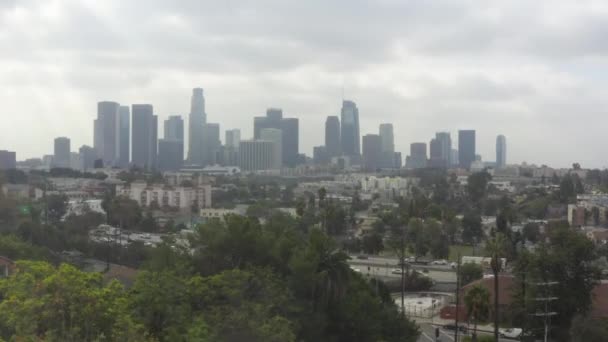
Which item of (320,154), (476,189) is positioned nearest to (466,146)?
(320,154)

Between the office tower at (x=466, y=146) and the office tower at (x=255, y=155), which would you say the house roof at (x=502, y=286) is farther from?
the office tower at (x=466, y=146)

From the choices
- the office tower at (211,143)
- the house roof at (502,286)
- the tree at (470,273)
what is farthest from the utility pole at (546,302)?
the office tower at (211,143)

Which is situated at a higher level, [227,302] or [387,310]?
[227,302]

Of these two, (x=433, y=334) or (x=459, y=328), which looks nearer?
(x=433, y=334)

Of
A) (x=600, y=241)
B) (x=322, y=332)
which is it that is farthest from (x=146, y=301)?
(x=600, y=241)

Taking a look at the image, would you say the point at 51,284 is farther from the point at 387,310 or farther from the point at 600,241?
the point at 600,241

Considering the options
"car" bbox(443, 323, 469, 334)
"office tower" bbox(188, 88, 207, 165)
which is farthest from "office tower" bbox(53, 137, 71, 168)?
"car" bbox(443, 323, 469, 334)

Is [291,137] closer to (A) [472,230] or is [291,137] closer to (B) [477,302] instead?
(A) [472,230]
